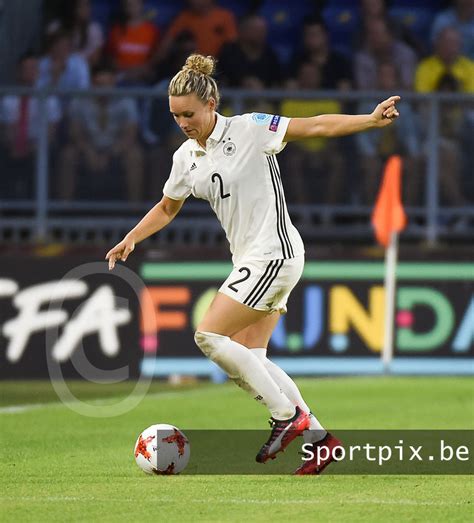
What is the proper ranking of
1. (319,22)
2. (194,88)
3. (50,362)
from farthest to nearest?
(319,22) < (50,362) < (194,88)

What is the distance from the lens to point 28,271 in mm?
15461

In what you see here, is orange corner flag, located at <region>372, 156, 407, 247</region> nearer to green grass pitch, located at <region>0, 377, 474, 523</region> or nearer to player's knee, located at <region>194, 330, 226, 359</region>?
green grass pitch, located at <region>0, 377, 474, 523</region>

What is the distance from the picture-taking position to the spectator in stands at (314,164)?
1545 cm

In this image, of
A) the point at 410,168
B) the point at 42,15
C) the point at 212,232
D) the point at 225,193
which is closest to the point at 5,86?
the point at 42,15

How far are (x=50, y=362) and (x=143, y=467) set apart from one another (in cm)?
752

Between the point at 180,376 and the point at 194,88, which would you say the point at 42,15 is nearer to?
the point at 180,376

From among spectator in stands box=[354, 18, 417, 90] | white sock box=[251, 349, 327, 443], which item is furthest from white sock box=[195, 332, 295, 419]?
spectator in stands box=[354, 18, 417, 90]

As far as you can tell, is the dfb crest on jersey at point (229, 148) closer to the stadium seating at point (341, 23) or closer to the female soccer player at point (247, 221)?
the female soccer player at point (247, 221)

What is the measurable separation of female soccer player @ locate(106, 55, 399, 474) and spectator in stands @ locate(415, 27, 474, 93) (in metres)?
8.96

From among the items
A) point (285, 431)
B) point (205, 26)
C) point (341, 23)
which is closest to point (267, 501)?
point (285, 431)

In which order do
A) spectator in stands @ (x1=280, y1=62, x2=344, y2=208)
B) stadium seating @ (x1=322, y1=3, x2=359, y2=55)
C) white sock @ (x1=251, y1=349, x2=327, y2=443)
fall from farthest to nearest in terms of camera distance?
stadium seating @ (x1=322, y1=3, x2=359, y2=55)
spectator in stands @ (x1=280, y1=62, x2=344, y2=208)
white sock @ (x1=251, y1=349, x2=327, y2=443)

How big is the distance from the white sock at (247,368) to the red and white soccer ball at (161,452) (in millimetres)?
488

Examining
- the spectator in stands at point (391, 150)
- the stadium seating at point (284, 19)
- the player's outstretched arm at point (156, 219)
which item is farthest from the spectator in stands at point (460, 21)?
the player's outstretched arm at point (156, 219)

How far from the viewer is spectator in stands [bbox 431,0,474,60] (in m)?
17.0
